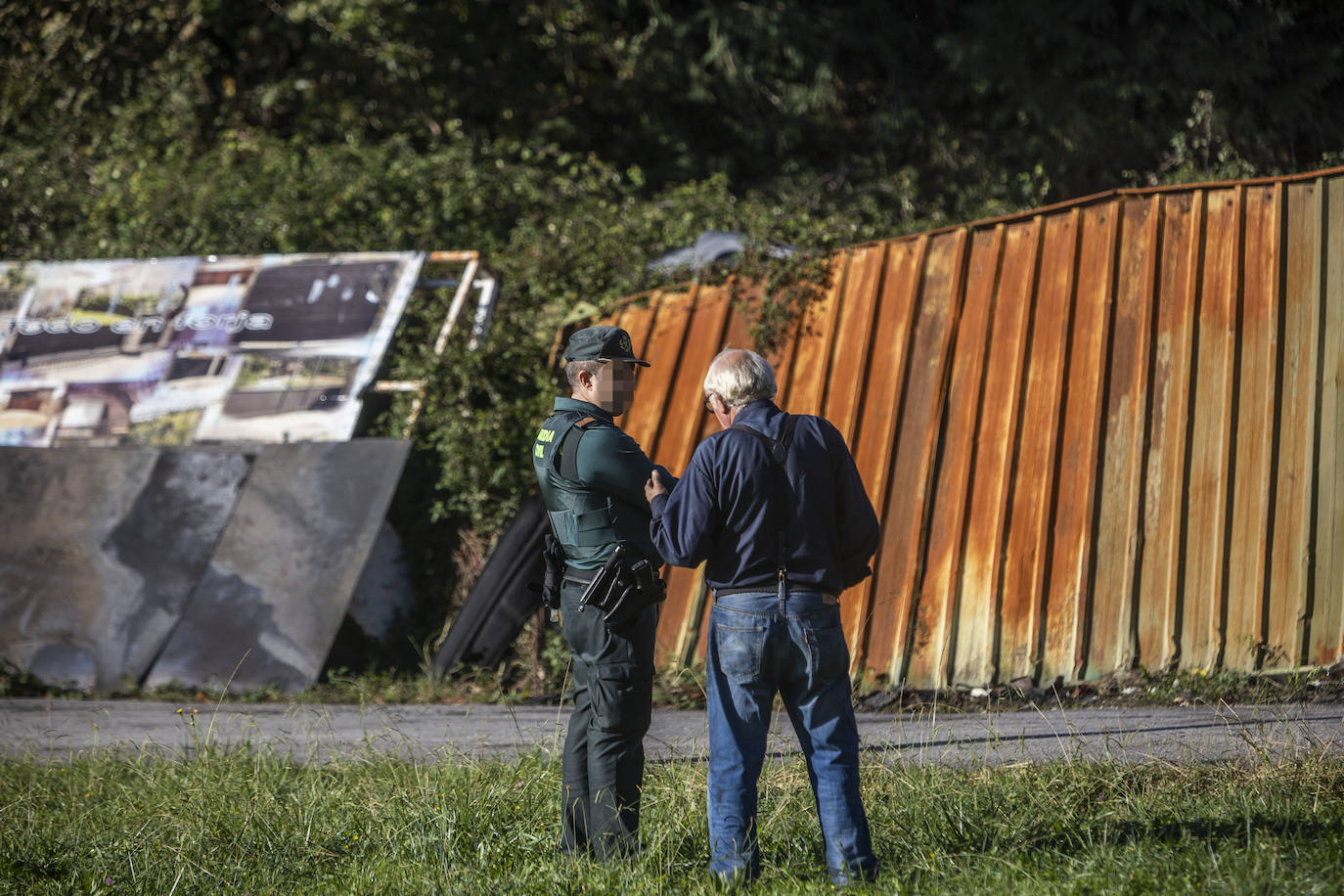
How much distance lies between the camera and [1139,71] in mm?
12641

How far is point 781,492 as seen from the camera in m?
3.43

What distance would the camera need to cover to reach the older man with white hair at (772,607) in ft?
11.0

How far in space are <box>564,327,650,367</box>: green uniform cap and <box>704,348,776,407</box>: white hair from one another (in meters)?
0.44

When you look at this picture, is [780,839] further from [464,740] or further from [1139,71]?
[1139,71]

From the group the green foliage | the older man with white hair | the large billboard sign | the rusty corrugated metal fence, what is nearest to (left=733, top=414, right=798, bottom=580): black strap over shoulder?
the older man with white hair

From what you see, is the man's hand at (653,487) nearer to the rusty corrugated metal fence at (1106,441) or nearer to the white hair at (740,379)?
the white hair at (740,379)

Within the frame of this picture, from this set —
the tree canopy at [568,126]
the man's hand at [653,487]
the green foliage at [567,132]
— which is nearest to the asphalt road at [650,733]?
the man's hand at [653,487]

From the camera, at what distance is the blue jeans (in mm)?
3344

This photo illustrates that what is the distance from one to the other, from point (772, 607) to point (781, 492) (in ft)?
1.21

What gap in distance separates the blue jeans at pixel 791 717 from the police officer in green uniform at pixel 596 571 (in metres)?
0.44

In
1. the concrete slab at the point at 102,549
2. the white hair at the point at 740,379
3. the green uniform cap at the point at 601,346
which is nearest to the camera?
the white hair at the point at 740,379

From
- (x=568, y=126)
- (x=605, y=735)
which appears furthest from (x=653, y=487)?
(x=568, y=126)

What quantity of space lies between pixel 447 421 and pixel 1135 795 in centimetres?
630

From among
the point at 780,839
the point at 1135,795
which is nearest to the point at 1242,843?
the point at 1135,795
